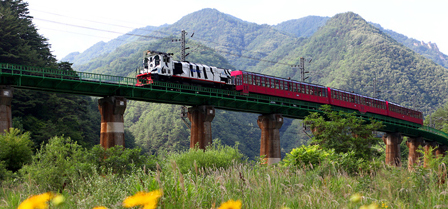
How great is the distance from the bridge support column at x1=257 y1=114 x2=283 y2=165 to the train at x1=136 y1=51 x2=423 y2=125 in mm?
3167

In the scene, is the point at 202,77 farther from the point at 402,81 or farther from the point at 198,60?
the point at 402,81

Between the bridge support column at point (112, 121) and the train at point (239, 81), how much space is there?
313 cm

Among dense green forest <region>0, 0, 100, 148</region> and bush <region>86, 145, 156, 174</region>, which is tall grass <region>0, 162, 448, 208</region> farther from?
dense green forest <region>0, 0, 100, 148</region>

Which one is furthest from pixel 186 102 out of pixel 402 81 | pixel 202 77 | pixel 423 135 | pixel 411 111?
pixel 402 81

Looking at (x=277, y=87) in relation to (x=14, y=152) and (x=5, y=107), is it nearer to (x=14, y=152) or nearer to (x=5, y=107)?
(x=5, y=107)

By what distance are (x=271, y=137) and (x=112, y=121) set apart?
20.2m

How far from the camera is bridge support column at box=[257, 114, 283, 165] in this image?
44.4 meters

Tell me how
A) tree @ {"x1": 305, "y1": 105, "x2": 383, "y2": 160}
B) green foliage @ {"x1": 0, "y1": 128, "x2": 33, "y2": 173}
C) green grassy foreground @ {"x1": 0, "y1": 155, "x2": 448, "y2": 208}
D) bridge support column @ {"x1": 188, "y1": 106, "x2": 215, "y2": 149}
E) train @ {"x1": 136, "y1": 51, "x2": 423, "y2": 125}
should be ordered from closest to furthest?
green grassy foreground @ {"x1": 0, "y1": 155, "x2": 448, "y2": 208} < green foliage @ {"x1": 0, "y1": 128, "x2": 33, "y2": 173} < tree @ {"x1": 305, "y1": 105, "x2": 383, "y2": 160} < train @ {"x1": 136, "y1": 51, "x2": 423, "y2": 125} < bridge support column @ {"x1": 188, "y1": 106, "x2": 215, "y2": 149}

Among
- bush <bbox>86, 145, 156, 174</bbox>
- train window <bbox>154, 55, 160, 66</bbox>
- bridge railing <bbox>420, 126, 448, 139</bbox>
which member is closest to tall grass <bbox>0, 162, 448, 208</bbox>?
bush <bbox>86, 145, 156, 174</bbox>

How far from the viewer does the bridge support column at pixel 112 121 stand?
106 feet

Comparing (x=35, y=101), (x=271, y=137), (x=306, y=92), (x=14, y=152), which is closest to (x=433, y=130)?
(x=306, y=92)

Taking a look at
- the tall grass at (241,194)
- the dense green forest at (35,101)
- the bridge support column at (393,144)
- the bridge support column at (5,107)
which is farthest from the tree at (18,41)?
the bridge support column at (393,144)

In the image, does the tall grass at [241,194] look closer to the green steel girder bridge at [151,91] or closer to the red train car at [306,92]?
the green steel girder bridge at [151,91]

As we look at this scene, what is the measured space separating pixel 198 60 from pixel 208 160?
5959 inches
